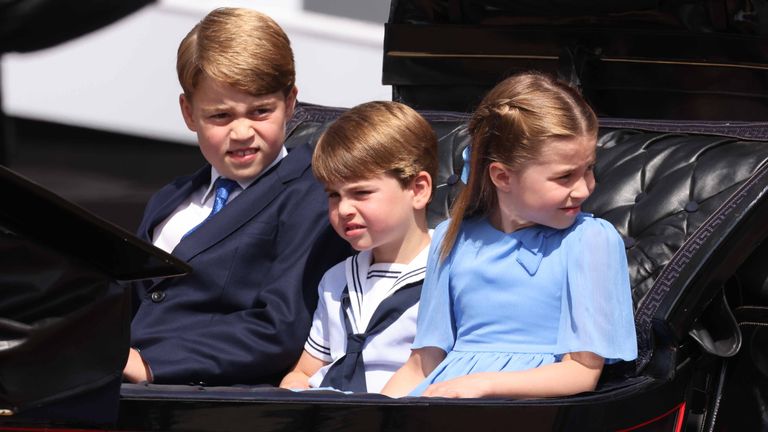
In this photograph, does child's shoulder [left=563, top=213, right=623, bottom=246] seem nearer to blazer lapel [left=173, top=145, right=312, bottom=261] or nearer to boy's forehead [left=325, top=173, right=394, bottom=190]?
boy's forehead [left=325, top=173, right=394, bottom=190]

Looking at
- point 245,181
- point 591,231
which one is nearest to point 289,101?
point 245,181

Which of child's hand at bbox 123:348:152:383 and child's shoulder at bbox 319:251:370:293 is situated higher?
child's shoulder at bbox 319:251:370:293

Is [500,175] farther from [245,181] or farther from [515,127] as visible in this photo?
[245,181]

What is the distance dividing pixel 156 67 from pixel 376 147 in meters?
3.32

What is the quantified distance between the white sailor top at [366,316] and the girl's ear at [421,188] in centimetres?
12

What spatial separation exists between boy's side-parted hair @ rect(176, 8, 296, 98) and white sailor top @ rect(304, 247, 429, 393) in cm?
42

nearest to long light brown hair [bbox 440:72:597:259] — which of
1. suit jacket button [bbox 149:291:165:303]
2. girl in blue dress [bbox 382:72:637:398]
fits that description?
girl in blue dress [bbox 382:72:637:398]

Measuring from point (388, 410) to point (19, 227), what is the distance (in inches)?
25.5

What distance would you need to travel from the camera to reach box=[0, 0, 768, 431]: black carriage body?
220 cm

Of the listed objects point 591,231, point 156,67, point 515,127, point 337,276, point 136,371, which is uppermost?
point 515,127

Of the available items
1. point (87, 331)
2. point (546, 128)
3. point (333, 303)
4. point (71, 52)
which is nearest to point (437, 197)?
point (333, 303)

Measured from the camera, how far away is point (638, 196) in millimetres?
2861

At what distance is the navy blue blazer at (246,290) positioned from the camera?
274 cm

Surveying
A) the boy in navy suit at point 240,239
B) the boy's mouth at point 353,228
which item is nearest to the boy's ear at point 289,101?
the boy in navy suit at point 240,239
